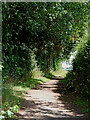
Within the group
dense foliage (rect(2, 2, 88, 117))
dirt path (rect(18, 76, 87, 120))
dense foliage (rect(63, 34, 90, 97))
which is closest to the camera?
dirt path (rect(18, 76, 87, 120))

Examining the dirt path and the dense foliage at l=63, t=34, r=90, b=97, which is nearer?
the dirt path

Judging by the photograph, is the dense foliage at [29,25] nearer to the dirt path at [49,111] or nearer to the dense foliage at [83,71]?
the dense foliage at [83,71]

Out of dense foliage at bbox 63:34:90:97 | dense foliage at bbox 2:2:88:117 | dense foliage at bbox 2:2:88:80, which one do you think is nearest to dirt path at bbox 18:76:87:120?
dense foliage at bbox 63:34:90:97

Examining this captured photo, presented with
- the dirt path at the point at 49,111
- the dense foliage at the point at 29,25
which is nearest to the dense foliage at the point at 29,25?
the dense foliage at the point at 29,25

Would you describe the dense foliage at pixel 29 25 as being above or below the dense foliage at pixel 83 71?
above

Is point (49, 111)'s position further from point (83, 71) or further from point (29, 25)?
point (29, 25)

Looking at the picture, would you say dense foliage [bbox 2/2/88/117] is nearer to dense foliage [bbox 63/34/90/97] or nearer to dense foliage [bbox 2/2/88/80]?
dense foliage [bbox 2/2/88/80]

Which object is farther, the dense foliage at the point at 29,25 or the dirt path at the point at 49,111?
the dense foliage at the point at 29,25

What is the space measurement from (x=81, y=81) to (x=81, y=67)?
0.58m

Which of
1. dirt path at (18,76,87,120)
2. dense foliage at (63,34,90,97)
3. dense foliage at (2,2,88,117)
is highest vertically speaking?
dense foliage at (2,2,88,117)

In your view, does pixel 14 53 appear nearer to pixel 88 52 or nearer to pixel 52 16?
pixel 52 16

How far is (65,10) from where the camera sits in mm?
7102

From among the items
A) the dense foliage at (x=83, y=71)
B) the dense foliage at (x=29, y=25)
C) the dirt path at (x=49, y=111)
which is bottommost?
the dirt path at (x=49, y=111)

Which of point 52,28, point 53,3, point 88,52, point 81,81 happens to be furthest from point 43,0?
point 81,81
